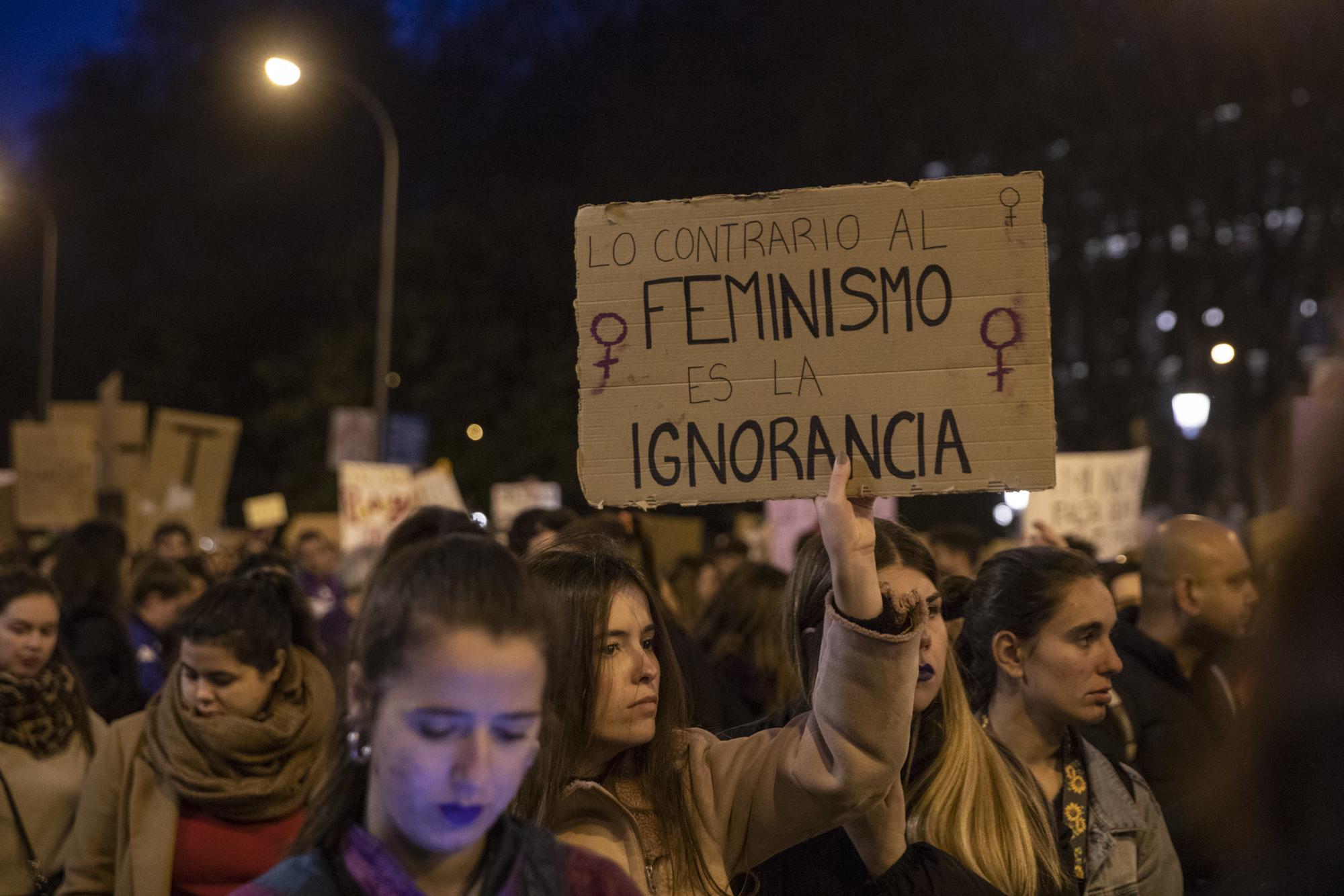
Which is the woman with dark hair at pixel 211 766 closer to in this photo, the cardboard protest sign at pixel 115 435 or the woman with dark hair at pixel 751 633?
the woman with dark hair at pixel 751 633

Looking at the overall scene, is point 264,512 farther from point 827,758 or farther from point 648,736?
point 827,758

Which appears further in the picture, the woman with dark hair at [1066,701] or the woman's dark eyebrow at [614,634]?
the woman with dark hair at [1066,701]

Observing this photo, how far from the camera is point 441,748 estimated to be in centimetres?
209

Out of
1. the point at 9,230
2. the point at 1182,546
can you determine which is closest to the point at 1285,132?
the point at 1182,546

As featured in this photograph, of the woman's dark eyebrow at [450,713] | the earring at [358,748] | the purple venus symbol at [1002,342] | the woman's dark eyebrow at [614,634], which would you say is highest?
the purple venus symbol at [1002,342]

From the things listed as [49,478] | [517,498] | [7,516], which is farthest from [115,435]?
[517,498]

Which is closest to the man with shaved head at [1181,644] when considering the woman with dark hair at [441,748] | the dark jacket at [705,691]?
the dark jacket at [705,691]

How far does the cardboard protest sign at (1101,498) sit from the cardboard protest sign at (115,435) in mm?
9242

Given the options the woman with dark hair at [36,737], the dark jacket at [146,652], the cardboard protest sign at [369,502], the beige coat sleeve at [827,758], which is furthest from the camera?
the cardboard protest sign at [369,502]

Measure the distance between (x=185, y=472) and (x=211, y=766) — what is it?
1242cm

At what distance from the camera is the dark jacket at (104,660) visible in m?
6.57

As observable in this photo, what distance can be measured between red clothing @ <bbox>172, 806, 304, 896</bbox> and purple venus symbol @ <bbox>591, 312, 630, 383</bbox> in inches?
71.3

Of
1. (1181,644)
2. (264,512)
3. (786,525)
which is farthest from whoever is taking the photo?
(264,512)

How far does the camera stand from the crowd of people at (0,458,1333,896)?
219 cm
